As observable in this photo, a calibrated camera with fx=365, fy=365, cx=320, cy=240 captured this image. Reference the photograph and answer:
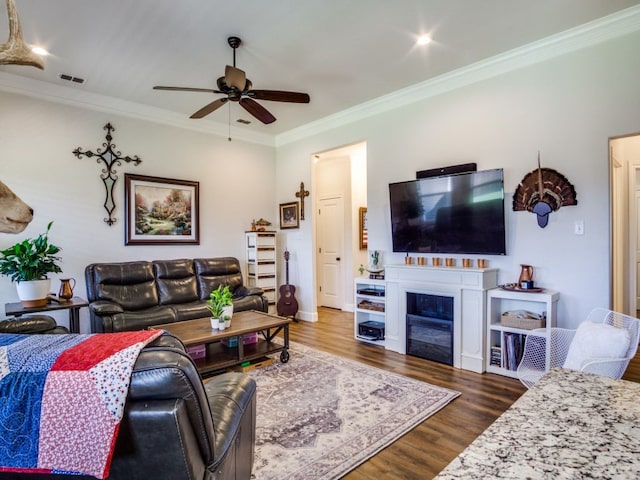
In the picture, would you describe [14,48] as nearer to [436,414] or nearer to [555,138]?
[436,414]

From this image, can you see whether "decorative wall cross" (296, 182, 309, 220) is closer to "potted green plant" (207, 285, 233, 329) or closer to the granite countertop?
"potted green plant" (207, 285, 233, 329)

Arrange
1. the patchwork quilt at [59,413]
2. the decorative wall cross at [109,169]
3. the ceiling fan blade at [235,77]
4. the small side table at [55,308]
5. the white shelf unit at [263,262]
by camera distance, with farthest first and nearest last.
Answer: the white shelf unit at [263,262], the decorative wall cross at [109,169], the small side table at [55,308], the ceiling fan blade at [235,77], the patchwork quilt at [59,413]

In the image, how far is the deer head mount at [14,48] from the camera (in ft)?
5.33

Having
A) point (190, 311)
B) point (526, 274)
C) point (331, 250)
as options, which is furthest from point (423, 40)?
point (331, 250)

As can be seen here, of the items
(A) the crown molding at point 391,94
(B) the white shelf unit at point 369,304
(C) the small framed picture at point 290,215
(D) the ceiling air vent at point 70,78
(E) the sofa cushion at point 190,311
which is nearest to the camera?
(A) the crown molding at point 391,94

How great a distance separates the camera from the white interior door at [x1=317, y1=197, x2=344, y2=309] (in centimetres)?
665

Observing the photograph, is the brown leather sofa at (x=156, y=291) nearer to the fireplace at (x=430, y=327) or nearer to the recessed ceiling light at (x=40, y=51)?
the fireplace at (x=430, y=327)

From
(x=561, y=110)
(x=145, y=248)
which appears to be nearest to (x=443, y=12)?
(x=561, y=110)

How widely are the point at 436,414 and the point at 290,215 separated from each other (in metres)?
3.92

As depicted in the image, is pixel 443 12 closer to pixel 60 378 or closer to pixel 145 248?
pixel 60 378

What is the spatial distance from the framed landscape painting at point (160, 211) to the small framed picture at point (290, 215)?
140 centimetres

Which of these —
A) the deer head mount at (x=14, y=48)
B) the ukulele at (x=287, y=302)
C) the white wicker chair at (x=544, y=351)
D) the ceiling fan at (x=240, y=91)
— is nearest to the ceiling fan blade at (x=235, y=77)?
the ceiling fan at (x=240, y=91)

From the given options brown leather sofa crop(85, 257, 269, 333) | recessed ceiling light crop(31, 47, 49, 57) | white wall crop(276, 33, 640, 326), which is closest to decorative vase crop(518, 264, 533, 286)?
white wall crop(276, 33, 640, 326)

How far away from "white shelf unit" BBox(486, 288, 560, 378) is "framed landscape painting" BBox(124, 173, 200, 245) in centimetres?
392
